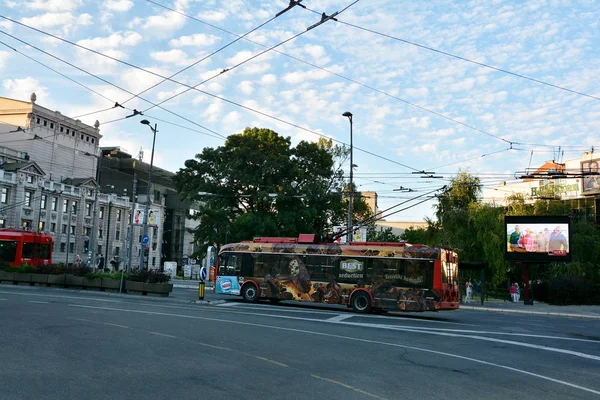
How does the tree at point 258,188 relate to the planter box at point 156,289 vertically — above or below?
above

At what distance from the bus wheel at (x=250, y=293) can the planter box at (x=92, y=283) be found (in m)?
7.95

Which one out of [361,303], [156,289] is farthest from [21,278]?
[361,303]

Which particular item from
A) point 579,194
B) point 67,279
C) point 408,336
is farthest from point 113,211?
point 408,336

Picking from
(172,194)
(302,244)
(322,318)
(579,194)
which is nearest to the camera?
(322,318)

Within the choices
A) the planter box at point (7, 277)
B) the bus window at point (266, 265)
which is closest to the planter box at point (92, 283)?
the planter box at point (7, 277)

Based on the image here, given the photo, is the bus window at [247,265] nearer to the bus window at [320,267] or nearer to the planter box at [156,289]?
the bus window at [320,267]

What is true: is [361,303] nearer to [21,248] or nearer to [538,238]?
[538,238]

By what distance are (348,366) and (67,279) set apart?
24784 mm

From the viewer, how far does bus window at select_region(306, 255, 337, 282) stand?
25875 millimetres

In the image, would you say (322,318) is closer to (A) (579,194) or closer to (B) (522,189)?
(A) (579,194)

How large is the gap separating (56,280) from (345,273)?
16675 mm

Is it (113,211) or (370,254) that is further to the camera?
(113,211)

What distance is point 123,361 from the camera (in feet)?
30.9

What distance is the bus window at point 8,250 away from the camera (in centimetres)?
4029
